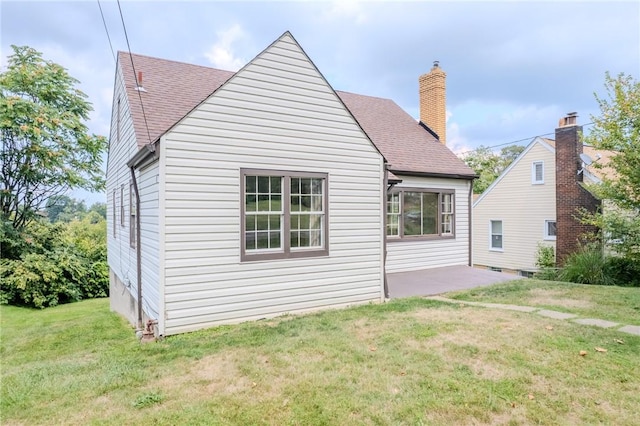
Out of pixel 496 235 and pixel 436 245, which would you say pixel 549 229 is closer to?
pixel 496 235

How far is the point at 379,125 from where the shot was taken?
12.7m

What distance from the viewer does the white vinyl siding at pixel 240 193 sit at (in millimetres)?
5648

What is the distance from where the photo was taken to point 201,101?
A: 600 centimetres

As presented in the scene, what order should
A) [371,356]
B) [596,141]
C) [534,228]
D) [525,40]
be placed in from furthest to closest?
[534,228], [525,40], [596,141], [371,356]

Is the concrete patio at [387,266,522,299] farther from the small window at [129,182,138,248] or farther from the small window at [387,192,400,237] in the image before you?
the small window at [129,182,138,248]

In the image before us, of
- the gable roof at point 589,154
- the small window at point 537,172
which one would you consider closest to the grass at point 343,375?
the gable roof at point 589,154

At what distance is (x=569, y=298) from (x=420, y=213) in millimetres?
4654

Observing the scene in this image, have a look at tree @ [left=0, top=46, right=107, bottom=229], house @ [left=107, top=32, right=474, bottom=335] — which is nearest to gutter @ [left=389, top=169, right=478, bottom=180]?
house @ [left=107, top=32, right=474, bottom=335]

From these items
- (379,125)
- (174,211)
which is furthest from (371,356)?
(379,125)

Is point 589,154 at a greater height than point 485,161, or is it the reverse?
point 485,161

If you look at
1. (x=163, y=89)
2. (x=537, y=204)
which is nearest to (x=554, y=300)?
(x=163, y=89)

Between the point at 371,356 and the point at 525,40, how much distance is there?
500 inches

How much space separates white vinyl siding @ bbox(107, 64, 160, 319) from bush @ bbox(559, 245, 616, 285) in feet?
39.7

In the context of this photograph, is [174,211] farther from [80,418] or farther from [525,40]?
[525,40]
